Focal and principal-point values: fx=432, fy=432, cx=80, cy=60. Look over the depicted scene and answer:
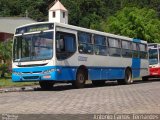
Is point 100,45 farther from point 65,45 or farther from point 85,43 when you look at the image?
point 65,45

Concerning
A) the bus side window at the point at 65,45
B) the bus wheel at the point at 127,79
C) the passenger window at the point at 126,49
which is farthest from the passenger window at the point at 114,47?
the bus side window at the point at 65,45

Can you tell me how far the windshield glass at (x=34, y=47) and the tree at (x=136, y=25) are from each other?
40.2m

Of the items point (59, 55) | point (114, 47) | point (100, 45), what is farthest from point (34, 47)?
point (114, 47)

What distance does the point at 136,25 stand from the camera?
59.8 metres

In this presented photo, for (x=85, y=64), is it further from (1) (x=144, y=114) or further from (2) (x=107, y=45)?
Answer: (1) (x=144, y=114)

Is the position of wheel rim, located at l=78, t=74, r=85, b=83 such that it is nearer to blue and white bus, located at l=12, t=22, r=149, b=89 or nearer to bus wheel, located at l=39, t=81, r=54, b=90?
blue and white bus, located at l=12, t=22, r=149, b=89

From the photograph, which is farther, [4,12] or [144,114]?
[4,12]

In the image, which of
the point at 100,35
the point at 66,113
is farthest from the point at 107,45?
the point at 66,113

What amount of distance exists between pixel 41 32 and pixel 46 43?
613mm

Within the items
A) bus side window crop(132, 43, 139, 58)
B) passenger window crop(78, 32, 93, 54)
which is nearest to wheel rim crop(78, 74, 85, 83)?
passenger window crop(78, 32, 93, 54)

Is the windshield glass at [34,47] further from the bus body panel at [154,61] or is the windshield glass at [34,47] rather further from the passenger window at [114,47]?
the bus body panel at [154,61]

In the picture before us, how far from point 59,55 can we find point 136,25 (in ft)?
138

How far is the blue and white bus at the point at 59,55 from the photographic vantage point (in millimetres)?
18688

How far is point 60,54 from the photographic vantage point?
62.2 feet
